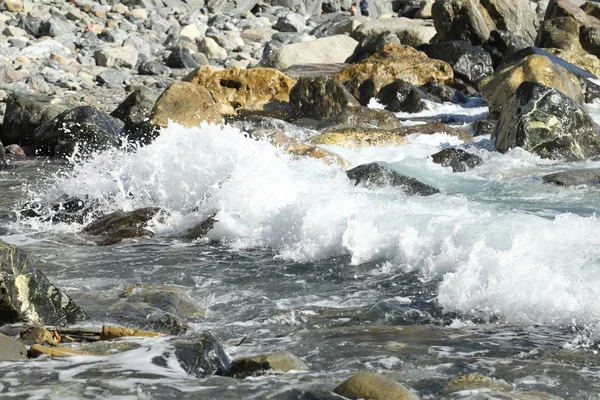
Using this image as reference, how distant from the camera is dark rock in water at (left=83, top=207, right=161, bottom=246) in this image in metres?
8.85

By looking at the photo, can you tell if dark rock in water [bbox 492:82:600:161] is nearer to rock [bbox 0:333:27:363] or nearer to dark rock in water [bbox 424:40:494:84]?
dark rock in water [bbox 424:40:494:84]

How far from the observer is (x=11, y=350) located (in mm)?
4605

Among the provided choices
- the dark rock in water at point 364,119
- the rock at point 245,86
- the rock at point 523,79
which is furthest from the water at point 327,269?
the rock at point 245,86

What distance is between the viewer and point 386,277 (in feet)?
23.5

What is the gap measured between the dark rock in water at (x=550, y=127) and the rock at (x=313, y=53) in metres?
10.3

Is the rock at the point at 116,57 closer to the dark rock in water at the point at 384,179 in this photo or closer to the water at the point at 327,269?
the water at the point at 327,269

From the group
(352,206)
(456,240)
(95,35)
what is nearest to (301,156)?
(352,206)

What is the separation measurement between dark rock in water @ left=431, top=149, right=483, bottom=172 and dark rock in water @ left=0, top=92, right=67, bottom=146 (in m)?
6.87

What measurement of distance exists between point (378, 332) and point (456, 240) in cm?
202

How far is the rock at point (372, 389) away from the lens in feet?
12.7

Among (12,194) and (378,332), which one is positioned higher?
(378,332)

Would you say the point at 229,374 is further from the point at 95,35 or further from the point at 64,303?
the point at 95,35

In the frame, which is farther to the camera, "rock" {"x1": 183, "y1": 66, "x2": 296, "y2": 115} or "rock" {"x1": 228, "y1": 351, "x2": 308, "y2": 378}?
"rock" {"x1": 183, "y1": 66, "x2": 296, "y2": 115}

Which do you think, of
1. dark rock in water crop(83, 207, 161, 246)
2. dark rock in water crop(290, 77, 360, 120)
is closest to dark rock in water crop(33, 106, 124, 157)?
dark rock in water crop(290, 77, 360, 120)
